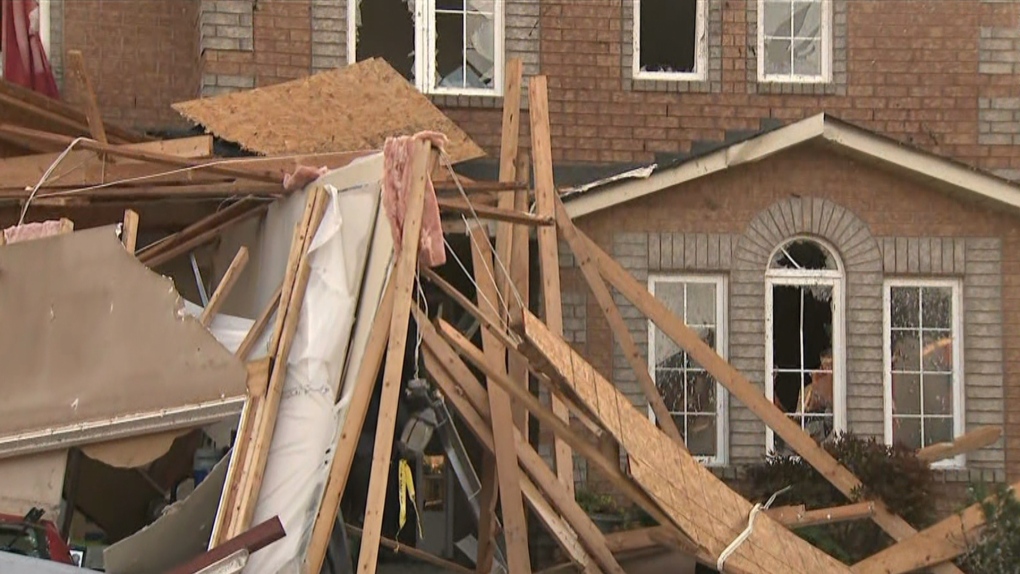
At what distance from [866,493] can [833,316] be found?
217 cm

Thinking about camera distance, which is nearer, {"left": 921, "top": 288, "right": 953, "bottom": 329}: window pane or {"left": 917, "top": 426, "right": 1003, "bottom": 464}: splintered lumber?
{"left": 917, "top": 426, "right": 1003, "bottom": 464}: splintered lumber

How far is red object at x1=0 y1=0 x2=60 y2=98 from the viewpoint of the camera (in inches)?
461

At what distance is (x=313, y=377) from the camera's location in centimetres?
758

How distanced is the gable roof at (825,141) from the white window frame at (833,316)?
89cm

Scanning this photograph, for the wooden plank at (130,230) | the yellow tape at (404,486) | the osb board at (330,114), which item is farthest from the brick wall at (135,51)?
the yellow tape at (404,486)

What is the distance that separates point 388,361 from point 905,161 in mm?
5491

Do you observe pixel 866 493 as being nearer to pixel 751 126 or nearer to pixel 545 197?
pixel 545 197

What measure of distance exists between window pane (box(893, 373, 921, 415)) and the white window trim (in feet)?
0.24

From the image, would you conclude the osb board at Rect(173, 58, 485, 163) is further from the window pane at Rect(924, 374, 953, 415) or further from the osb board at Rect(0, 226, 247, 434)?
the window pane at Rect(924, 374, 953, 415)

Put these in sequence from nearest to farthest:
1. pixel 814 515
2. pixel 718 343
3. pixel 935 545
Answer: pixel 935 545
pixel 814 515
pixel 718 343

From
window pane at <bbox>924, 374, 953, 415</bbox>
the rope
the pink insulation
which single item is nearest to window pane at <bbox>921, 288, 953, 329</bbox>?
window pane at <bbox>924, 374, 953, 415</bbox>

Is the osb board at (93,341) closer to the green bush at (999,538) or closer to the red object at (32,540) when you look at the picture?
the red object at (32,540)

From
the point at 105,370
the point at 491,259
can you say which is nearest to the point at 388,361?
the point at 105,370

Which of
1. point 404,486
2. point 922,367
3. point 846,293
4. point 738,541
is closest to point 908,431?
point 922,367
